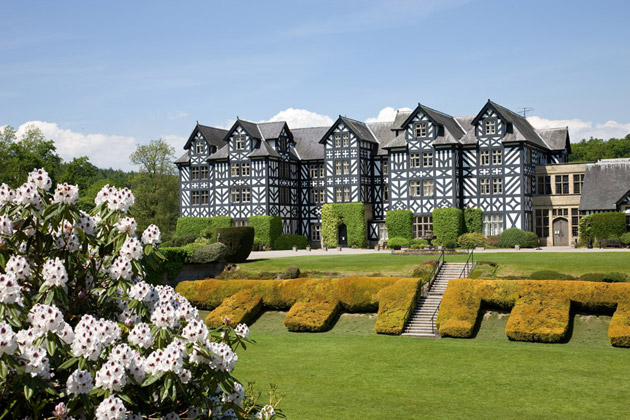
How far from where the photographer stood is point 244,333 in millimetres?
8984

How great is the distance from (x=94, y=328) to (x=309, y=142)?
183ft

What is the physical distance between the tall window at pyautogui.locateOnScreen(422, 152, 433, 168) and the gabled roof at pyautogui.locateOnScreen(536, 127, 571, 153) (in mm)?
11153

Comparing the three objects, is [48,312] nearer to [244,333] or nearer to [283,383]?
[244,333]

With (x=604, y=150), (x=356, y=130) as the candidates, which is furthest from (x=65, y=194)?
(x=604, y=150)

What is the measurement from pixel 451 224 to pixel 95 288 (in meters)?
45.9

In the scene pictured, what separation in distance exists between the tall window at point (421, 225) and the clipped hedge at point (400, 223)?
1.73 feet

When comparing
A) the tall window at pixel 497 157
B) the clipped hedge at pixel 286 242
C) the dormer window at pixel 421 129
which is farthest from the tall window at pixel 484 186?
the clipped hedge at pixel 286 242

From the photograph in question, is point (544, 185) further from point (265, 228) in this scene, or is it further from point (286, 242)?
point (265, 228)

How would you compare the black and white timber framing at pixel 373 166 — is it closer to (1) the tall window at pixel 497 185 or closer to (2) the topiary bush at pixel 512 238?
(1) the tall window at pixel 497 185

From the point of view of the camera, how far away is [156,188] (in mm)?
71562

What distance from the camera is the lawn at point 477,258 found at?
110ft

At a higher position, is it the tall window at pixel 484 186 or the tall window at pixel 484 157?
the tall window at pixel 484 157

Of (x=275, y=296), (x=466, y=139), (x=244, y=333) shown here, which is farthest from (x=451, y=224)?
(x=244, y=333)

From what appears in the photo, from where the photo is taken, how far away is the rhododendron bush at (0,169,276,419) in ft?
22.5
